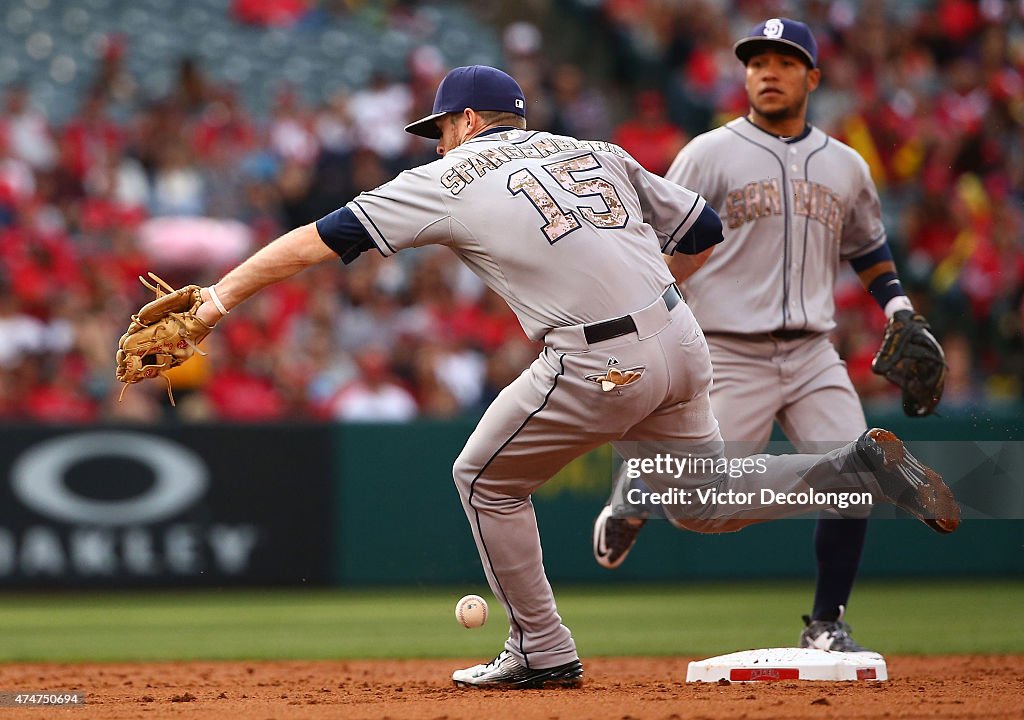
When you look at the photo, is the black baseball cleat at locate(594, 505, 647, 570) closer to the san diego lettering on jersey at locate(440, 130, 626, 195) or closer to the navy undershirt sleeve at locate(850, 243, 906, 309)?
the navy undershirt sleeve at locate(850, 243, 906, 309)

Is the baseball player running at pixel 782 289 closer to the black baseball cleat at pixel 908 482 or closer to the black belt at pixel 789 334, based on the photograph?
the black belt at pixel 789 334

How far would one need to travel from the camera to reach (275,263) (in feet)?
15.9

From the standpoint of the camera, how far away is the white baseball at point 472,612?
573 centimetres

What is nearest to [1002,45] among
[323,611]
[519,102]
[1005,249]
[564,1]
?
[1005,249]

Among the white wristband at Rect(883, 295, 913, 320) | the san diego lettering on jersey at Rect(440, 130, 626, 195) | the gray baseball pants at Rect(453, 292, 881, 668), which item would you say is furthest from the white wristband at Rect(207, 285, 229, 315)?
the white wristband at Rect(883, 295, 913, 320)

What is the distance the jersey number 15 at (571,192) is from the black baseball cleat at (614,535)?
1750mm

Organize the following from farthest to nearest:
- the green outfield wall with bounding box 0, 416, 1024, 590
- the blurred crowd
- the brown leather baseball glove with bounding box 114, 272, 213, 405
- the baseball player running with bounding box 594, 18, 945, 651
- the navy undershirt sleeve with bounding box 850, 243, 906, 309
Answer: the blurred crowd
the green outfield wall with bounding box 0, 416, 1024, 590
the navy undershirt sleeve with bounding box 850, 243, 906, 309
the baseball player running with bounding box 594, 18, 945, 651
the brown leather baseball glove with bounding box 114, 272, 213, 405

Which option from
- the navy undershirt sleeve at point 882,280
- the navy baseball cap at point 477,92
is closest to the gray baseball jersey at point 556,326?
the navy baseball cap at point 477,92

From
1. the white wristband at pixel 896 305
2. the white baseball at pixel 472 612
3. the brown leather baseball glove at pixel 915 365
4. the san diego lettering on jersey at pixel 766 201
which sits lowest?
the white baseball at pixel 472 612

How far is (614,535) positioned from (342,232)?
7.18ft

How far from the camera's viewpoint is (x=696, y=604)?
9805 millimetres

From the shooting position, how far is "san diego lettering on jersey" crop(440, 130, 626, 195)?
16.0ft

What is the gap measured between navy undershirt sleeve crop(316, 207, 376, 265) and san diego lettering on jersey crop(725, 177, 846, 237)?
195 cm

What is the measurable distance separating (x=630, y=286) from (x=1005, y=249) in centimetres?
857
